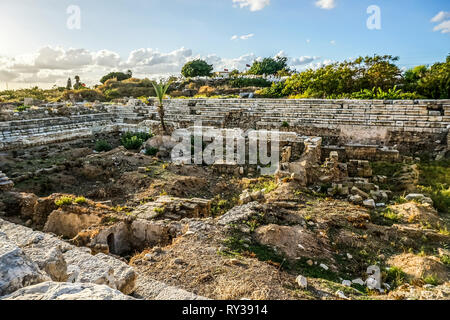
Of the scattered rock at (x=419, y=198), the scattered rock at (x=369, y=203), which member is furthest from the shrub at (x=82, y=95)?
the scattered rock at (x=419, y=198)

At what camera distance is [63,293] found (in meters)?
1.96

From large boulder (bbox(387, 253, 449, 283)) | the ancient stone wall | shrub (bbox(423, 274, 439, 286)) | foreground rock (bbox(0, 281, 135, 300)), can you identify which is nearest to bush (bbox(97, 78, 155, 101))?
the ancient stone wall

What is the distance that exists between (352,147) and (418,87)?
30.0 ft

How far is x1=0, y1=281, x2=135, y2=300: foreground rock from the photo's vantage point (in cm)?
186

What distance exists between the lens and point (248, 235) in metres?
4.98

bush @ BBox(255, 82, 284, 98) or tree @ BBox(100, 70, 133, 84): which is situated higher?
tree @ BBox(100, 70, 133, 84)

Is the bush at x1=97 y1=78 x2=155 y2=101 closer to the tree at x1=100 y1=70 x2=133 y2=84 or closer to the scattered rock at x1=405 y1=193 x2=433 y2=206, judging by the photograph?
the tree at x1=100 y1=70 x2=133 y2=84

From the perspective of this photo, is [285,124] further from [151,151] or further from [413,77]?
[413,77]

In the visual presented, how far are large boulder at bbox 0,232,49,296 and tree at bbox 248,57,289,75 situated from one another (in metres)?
49.3

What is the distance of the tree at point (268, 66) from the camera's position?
4797cm

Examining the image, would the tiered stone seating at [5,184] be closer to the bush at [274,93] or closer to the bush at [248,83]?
the bush at [274,93]

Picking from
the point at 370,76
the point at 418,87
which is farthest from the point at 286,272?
the point at 370,76

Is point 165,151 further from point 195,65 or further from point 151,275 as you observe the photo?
point 195,65
